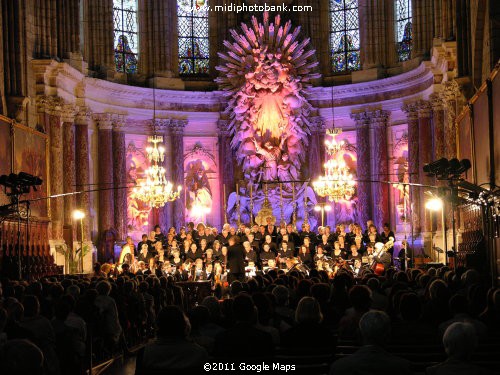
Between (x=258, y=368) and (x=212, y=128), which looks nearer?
(x=258, y=368)

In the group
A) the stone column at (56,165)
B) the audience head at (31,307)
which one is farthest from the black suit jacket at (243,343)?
the stone column at (56,165)

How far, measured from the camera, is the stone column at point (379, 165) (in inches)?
1244

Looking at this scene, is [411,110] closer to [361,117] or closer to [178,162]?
[361,117]

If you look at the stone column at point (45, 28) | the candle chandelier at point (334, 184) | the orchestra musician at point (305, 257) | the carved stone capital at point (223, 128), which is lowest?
the orchestra musician at point (305, 257)

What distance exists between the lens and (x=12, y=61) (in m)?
24.7

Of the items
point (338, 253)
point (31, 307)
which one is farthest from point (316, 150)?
point (31, 307)

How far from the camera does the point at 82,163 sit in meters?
29.0

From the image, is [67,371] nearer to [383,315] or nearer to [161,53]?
[383,315]

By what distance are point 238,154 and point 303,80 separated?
3505mm

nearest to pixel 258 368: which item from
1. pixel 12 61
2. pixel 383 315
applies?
pixel 383 315

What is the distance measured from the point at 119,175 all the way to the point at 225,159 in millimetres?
4148

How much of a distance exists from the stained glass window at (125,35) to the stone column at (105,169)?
2616 mm

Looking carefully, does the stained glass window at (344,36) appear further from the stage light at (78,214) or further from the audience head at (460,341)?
the audience head at (460,341)

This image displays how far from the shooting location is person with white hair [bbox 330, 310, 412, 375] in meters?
5.59
